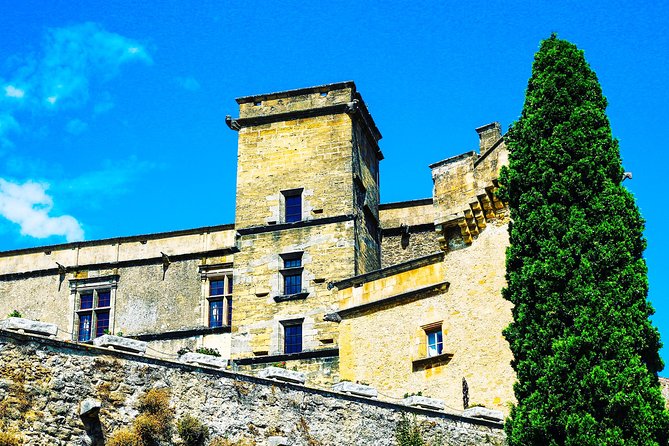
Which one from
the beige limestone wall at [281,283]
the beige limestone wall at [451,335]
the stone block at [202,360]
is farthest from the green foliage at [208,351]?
the stone block at [202,360]

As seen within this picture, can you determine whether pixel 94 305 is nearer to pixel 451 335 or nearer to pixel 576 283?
pixel 451 335

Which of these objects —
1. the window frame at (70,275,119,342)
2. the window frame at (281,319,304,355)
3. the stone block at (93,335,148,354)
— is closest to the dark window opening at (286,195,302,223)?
the window frame at (281,319,304,355)

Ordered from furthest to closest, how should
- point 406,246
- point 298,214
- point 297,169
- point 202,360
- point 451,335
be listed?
point 406,246 → point 297,169 → point 298,214 → point 451,335 → point 202,360

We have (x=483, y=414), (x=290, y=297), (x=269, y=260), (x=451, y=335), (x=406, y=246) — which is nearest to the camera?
(x=483, y=414)

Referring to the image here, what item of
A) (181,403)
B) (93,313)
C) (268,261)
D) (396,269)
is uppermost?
(268,261)

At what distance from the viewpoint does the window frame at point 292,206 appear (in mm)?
36062

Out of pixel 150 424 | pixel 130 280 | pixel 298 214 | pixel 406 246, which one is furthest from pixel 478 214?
pixel 130 280

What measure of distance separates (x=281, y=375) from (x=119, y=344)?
9.65 ft

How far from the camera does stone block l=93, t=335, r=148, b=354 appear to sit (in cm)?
1867

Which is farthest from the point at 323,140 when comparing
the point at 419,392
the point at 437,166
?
the point at 419,392

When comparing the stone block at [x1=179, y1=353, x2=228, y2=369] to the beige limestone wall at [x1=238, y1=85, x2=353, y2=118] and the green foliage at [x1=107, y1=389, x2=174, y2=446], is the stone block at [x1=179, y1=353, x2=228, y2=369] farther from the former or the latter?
the beige limestone wall at [x1=238, y1=85, x2=353, y2=118]

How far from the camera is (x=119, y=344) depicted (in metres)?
18.8

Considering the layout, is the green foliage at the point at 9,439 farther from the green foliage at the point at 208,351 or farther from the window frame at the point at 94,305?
the window frame at the point at 94,305

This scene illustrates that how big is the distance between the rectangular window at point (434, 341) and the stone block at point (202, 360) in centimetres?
743
